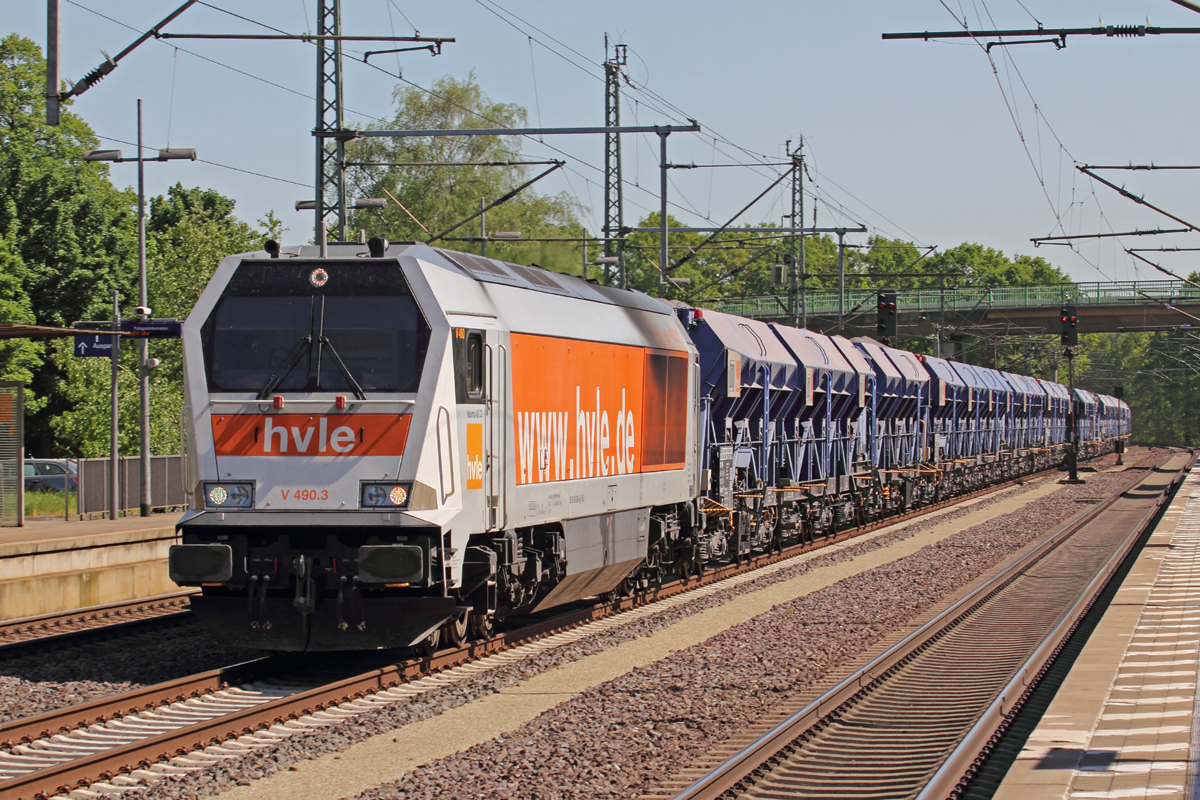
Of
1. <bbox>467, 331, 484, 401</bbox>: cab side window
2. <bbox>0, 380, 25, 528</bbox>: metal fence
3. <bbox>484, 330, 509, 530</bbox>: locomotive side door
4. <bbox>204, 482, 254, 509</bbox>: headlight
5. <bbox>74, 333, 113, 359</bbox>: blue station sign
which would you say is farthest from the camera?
<bbox>74, 333, 113, 359</bbox>: blue station sign

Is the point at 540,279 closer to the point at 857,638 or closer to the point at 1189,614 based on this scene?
the point at 857,638

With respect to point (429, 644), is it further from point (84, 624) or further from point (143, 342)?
point (143, 342)

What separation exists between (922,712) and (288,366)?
6093 millimetres

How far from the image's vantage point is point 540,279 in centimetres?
1374

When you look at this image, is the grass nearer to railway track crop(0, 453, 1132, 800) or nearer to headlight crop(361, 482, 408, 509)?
railway track crop(0, 453, 1132, 800)

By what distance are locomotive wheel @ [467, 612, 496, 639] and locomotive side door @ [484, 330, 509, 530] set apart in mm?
1393

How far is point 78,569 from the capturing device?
17.8 m

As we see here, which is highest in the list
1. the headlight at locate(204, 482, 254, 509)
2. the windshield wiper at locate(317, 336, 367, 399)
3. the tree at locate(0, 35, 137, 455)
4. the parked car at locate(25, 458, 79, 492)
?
the tree at locate(0, 35, 137, 455)

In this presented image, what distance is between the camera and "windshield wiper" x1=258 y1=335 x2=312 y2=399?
10867mm

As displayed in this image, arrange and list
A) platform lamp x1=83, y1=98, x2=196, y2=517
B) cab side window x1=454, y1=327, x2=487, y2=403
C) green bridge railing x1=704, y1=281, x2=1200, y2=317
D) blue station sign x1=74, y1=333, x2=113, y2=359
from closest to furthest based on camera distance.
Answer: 1. cab side window x1=454, y1=327, x2=487, y2=403
2. blue station sign x1=74, y1=333, x2=113, y2=359
3. platform lamp x1=83, y1=98, x2=196, y2=517
4. green bridge railing x1=704, y1=281, x2=1200, y2=317

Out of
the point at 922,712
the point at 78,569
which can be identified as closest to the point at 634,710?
the point at 922,712

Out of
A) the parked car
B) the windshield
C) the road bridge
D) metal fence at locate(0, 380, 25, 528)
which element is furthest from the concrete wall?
the road bridge

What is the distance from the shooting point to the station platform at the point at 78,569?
16.0 m

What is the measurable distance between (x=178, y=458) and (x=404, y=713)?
70.7ft
